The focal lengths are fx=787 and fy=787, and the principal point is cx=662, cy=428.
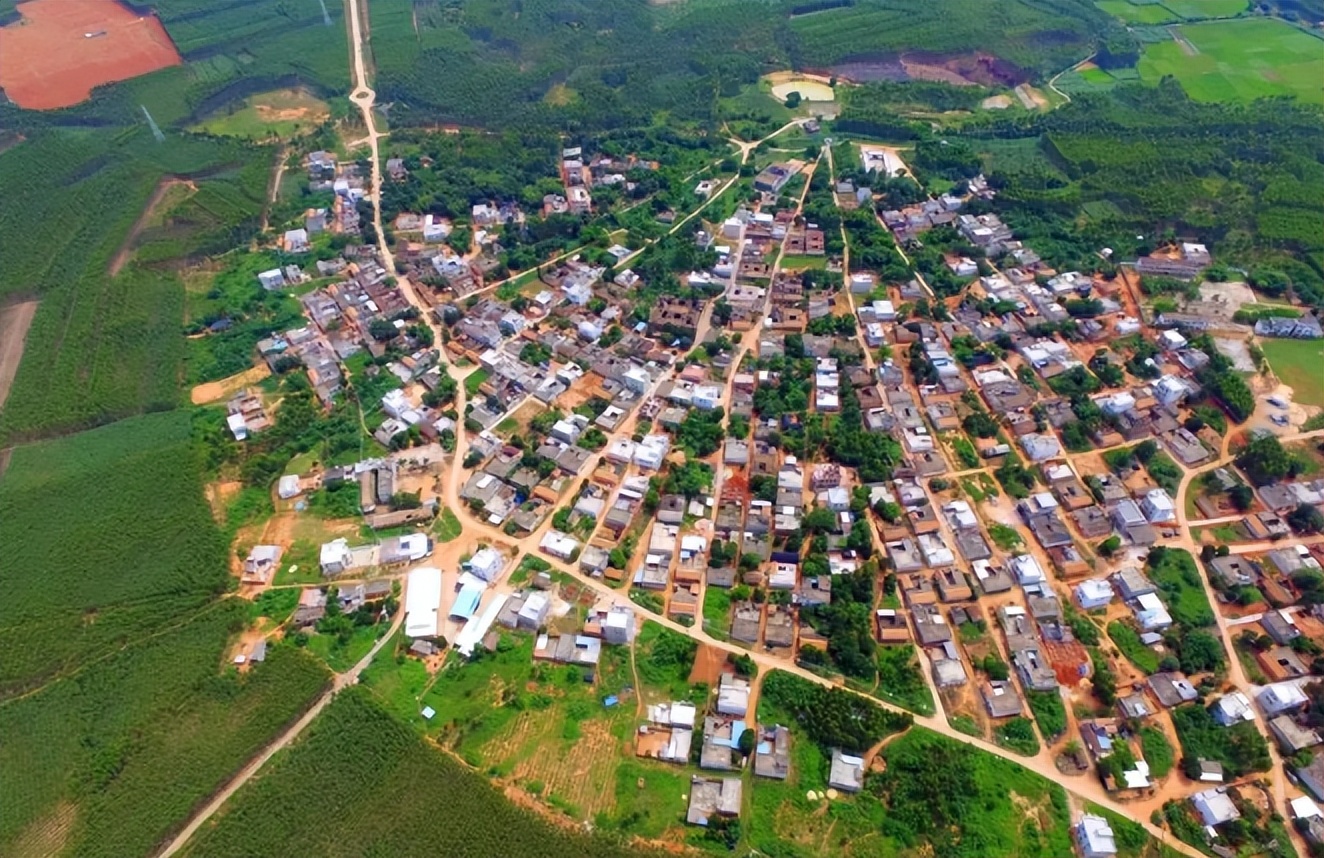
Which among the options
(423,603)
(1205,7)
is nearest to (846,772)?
(423,603)

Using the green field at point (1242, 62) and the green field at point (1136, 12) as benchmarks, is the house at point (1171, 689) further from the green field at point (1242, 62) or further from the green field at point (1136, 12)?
the green field at point (1136, 12)

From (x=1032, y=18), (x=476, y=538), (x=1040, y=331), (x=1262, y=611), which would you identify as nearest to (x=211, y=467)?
(x=476, y=538)

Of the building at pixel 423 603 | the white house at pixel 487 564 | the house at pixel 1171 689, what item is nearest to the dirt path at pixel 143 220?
the building at pixel 423 603

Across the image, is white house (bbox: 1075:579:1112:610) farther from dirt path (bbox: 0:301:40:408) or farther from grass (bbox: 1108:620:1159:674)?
dirt path (bbox: 0:301:40:408)

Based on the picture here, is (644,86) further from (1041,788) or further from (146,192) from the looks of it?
(1041,788)

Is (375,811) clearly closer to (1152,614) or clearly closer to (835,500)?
(835,500)

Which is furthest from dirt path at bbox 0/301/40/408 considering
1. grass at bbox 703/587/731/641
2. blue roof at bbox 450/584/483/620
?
grass at bbox 703/587/731/641
